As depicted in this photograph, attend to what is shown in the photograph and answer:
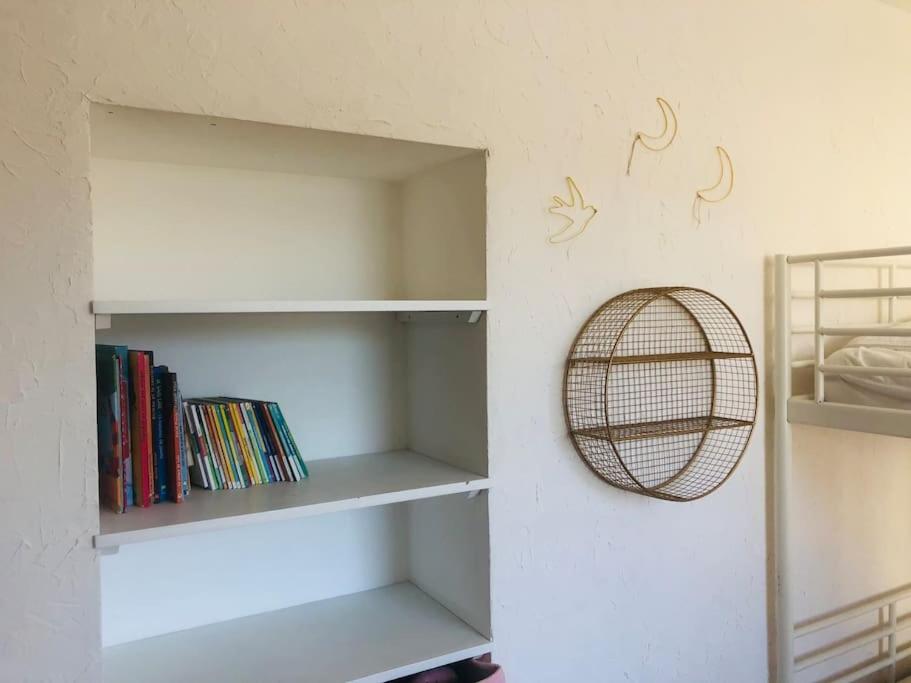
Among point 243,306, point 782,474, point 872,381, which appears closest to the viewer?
point 243,306

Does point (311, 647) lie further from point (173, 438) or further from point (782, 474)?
point (782, 474)

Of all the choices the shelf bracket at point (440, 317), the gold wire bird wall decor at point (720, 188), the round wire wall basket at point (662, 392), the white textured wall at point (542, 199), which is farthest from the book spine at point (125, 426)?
the gold wire bird wall decor at point (720, 188)

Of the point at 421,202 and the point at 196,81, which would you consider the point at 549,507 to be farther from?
the point at 196,81

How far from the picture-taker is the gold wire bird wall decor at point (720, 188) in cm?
170

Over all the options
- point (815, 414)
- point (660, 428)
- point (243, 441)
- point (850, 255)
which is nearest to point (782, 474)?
point (815, 414)

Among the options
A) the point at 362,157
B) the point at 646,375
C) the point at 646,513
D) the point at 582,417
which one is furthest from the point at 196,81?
the point at 646,513

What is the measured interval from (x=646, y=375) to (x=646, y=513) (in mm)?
309

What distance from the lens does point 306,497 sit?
1281mm

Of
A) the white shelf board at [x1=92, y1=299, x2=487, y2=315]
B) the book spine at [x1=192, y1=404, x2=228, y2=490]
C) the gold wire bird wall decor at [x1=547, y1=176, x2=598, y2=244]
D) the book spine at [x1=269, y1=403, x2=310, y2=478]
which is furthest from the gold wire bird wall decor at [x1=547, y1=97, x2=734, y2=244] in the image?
the book spine at [x1=192, y1=404, x2=228, y2=490]

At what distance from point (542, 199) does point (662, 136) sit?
371 mm

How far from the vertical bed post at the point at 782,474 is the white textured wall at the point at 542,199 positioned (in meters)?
0.05

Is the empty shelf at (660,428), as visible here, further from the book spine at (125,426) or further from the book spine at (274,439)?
the book spine at (125,426)

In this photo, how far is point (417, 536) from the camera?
5.53ft

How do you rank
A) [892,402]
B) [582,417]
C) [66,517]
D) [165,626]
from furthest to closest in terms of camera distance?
[892,402]
[582,417]
[165,626]
[66,517]
